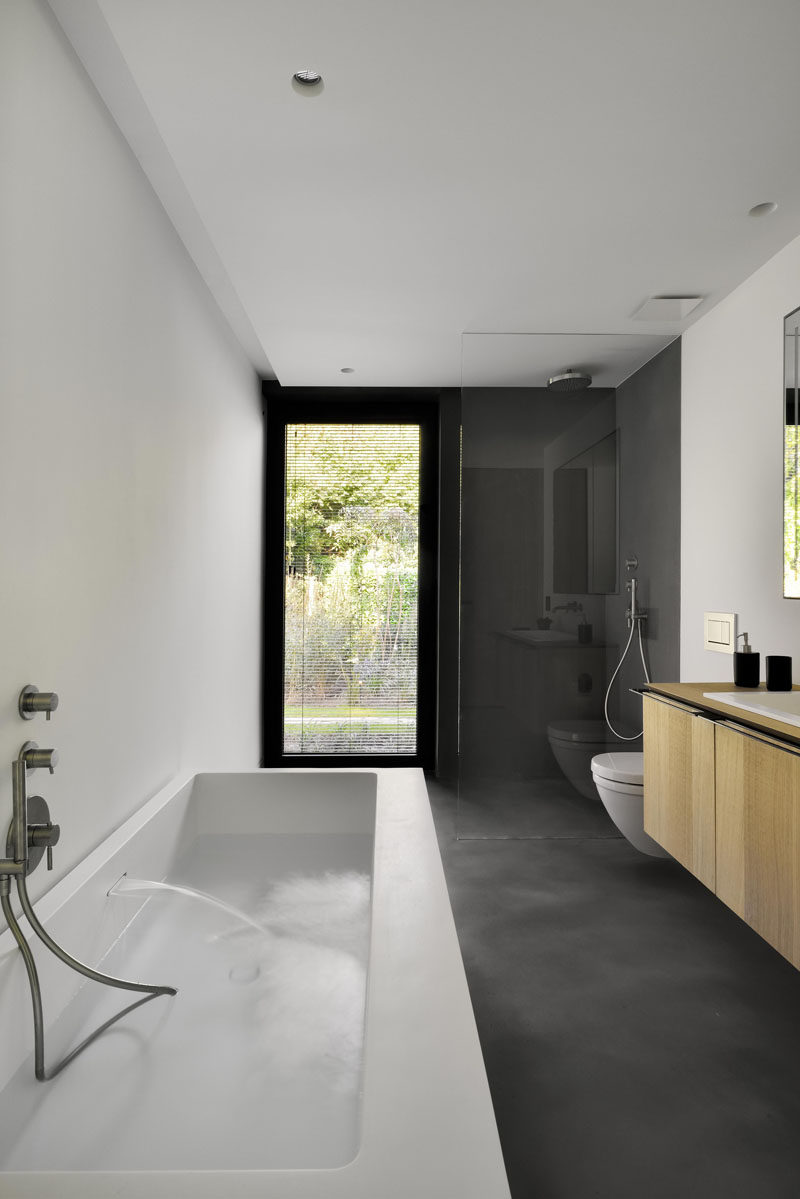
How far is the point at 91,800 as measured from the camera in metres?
2.00

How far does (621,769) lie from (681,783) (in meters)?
0.66

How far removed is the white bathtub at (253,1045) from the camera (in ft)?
2.93

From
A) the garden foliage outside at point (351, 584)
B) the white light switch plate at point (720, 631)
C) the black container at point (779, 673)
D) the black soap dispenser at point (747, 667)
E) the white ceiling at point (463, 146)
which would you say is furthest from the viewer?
the garden foliage outside at point (351, 584)

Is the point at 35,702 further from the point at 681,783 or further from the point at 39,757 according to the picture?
the point at 681,783

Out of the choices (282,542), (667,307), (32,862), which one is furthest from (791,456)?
(282,542)

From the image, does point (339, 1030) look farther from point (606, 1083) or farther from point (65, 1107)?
point (606, 1083)

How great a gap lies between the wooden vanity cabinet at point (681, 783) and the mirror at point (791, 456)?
0.60m

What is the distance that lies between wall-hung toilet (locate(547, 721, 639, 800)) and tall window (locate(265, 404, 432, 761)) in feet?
4.56

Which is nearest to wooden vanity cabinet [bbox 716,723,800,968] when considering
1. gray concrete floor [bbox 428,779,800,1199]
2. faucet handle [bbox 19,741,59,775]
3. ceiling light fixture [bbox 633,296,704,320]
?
gray concrete floor [bbox 428,779,800,1199]

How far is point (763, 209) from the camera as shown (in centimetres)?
239

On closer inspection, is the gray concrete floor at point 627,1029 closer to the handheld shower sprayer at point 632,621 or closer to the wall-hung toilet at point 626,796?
the wall-hung toilet at point 626,796

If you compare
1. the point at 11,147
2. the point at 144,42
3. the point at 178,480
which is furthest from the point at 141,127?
the point at 178,480

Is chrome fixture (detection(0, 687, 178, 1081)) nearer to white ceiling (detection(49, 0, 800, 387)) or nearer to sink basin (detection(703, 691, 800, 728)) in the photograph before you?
white ceiling (detection(49, 0, 800, 387))

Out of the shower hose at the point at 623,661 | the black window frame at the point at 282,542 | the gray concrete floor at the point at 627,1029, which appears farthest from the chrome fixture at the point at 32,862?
the black window frame at the point at 282,542
